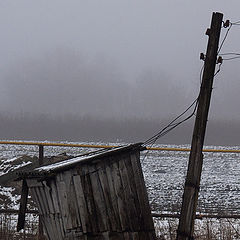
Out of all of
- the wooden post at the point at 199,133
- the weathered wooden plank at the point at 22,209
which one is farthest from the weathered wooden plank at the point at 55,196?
the wooden post at the point at 199,133

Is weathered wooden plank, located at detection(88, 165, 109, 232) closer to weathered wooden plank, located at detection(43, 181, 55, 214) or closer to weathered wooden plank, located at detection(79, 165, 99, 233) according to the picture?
weathered wooden plank, located at detection(79, 165, 99, 233)

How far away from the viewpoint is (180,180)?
11039mm

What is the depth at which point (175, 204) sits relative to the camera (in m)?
9.22

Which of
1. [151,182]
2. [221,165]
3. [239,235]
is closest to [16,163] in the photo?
[151,182]

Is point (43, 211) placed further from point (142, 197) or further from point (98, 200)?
point (142, 197)

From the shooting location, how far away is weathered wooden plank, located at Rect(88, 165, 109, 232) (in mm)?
5527

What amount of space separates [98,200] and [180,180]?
5.83 m

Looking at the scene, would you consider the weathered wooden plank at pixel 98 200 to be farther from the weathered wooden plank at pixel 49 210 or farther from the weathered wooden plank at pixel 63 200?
the weathered wooden plank at pixel 49 210

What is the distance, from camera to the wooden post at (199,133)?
18.0 ft

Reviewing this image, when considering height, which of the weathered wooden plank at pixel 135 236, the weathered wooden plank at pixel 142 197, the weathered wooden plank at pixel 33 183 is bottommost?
the weathered wooden plank at pixel 135 236

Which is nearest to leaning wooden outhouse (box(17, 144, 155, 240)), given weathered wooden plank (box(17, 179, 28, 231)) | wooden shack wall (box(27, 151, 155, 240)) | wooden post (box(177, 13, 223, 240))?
wooden shack wall (box(27, 151, 155, 240))

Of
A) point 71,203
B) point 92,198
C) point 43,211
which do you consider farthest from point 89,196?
point 43,211

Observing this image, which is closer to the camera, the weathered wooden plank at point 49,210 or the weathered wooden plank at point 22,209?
the weathered wooden plank at point 49,210

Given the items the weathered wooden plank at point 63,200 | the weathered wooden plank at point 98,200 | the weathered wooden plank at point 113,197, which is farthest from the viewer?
the weathered wooden plank at point 113,197
